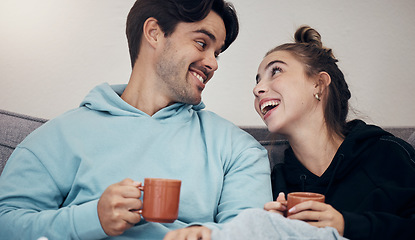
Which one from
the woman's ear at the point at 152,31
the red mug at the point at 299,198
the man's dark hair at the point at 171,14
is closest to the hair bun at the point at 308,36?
the man's dark hair at the point at 171,14

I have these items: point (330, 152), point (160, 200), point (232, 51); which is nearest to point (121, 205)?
point (160, 200)

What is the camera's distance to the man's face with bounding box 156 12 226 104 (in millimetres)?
1669

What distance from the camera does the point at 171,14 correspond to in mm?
1740

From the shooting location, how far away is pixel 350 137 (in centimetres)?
171

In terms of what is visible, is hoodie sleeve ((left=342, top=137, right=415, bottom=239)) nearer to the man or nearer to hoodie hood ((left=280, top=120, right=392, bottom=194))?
hoodie hood ((left=280, top=120, right=392, bottom=194))

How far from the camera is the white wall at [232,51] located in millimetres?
2441

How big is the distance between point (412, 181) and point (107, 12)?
1904 mm

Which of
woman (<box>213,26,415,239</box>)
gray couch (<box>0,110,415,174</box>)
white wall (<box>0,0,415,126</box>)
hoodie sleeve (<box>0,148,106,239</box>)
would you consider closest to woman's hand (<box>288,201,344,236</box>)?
woman (<box>213,26,415,239</box>)

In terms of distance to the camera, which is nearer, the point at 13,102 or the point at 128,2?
the point at 13,102

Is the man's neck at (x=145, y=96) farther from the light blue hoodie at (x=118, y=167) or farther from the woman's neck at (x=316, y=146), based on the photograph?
the woman's neck at (x=316, y=146)

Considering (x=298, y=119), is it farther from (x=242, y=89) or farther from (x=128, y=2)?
(x=128, y=2)

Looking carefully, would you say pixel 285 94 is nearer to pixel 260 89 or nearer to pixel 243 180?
pixel 260 89

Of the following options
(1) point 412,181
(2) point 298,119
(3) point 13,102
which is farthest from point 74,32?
(1) point 412,181

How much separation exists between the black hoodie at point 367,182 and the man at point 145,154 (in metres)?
0.26
